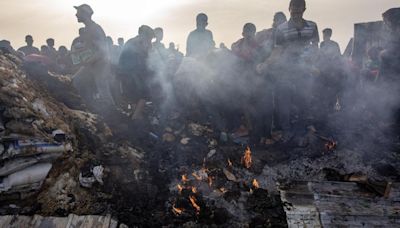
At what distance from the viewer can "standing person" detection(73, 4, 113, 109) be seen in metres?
7.75

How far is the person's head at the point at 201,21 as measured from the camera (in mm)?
9047

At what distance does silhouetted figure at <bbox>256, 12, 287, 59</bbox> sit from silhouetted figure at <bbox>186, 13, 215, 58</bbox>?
4.81 ft

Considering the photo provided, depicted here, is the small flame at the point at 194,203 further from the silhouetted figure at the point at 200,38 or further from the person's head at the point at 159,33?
the person's head at the point at 159,33

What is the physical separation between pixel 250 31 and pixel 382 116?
3.86 m

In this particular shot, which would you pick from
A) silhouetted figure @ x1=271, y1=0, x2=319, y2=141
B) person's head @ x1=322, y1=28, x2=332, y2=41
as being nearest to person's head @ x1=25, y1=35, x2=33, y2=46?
silhouetted figure @ x1=271, y1=0, x2=319, y2=141

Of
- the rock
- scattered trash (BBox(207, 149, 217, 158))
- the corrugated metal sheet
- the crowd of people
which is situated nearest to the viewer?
the corrugated metal sheet

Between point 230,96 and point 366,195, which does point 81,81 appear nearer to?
point 230,96

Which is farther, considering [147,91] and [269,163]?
[147,91]

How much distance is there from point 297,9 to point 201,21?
318cm

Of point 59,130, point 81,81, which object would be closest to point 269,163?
point 59,130

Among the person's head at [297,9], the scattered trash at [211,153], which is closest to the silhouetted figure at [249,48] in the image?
the person's head at [297,9]

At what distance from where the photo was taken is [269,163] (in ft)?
21.0

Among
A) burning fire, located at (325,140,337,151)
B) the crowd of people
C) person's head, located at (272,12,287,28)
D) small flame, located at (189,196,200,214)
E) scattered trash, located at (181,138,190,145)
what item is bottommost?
small flame, located at (189,196,200,214)

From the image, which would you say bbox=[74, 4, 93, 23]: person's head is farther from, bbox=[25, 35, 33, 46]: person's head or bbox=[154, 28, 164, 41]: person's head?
bbox=[25, 35, 33, 46]: person's head
